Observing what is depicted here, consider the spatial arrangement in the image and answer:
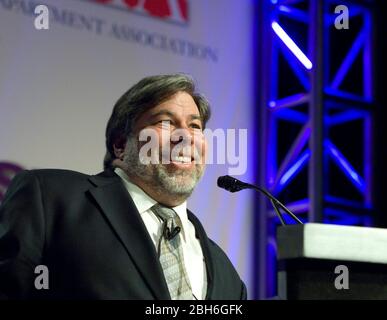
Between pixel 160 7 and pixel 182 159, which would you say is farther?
pixel 160 7

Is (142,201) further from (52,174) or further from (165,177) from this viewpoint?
(52,174)

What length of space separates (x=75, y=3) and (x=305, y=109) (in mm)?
1620

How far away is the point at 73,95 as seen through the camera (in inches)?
143

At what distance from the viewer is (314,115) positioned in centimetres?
416

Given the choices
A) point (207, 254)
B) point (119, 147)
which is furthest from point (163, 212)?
point (119, 147)

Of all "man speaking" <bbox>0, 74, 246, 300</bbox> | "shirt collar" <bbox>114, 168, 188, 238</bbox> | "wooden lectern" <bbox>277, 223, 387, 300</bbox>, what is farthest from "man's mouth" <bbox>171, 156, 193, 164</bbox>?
"wooden lectern" <bbox>277, 223, 387, 300</bbox>

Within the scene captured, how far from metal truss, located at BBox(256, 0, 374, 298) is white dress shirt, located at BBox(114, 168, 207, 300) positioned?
1994 millimetres

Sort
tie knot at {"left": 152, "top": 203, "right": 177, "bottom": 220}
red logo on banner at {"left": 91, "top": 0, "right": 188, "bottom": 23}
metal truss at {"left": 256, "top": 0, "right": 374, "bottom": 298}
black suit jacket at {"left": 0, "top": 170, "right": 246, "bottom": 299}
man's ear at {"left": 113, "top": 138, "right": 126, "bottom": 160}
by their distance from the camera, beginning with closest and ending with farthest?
black suit jacket at {"left": 0, "top": 170, "right": 246, "bottom": 299}
tie knot at {"left": 152, "top": 203, "right": 177, "bottom": 220}
man's ear at {"left": 113, "top": 138, "right": 126, "bottom": 160}
red logo on banner at {"left": 91, "top": 0, "right": 188, "bottom": 23}
metal truss at {"left": 256, "top": 0, "right": 374, "bottom": 298}

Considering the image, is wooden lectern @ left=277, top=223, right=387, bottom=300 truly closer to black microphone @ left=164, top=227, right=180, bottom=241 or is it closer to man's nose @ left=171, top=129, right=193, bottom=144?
black microphone @ left=164, top=227, right=180, bottom=241

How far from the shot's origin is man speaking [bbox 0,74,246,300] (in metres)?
1.84

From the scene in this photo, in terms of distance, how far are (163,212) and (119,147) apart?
12.3 inches

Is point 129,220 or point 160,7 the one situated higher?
point 160,7

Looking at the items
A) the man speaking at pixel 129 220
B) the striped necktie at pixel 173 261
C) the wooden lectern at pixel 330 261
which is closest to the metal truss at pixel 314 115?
the man speaking at pixel 129 220

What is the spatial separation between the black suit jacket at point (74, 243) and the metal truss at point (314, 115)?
7.39 feet
